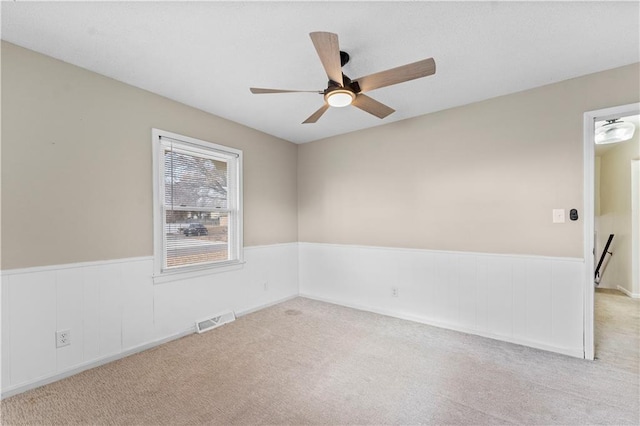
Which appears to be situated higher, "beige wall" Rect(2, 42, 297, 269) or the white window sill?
"beige wall" Rect(2, 42, 297, 269)

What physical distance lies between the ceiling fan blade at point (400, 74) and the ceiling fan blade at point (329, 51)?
0.21m

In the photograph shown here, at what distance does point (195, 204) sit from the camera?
3.18 meters

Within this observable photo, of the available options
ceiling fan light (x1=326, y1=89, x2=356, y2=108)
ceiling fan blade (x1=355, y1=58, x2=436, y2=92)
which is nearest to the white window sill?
ceiling fan light (x1=326, y1=89, x2=356, y2=108)

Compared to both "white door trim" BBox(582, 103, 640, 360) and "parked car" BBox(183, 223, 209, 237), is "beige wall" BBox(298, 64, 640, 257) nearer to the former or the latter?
"white door trim" BBox(582, 103, 640, 360)

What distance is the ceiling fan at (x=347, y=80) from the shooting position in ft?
5.19

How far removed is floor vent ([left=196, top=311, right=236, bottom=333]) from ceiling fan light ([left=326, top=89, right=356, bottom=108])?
2.71m

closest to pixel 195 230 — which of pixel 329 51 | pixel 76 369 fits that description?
pixel 76 369

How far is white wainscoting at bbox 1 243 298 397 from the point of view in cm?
199

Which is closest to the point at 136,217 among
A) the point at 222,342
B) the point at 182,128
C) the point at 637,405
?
the point at 182,128

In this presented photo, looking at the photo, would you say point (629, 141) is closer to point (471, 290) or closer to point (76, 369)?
point (471, 290)

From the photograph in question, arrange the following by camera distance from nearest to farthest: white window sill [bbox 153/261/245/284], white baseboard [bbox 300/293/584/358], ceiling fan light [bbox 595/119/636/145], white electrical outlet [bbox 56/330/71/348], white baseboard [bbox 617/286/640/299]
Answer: white electrical outlet [bbox 56/330/71/348], white baseboard [bbox 300/293/584/358], white window sill [bbox 153/261/245/284], ceiling fan light [bbox 595/119/636/145], white baseboard [bbox 617/286/640/299]

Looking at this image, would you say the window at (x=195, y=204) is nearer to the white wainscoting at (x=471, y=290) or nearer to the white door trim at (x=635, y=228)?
the white wainscoting at (x=471, y=290)

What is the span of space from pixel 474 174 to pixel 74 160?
3833 mm

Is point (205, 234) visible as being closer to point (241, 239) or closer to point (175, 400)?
point (241, 239)
